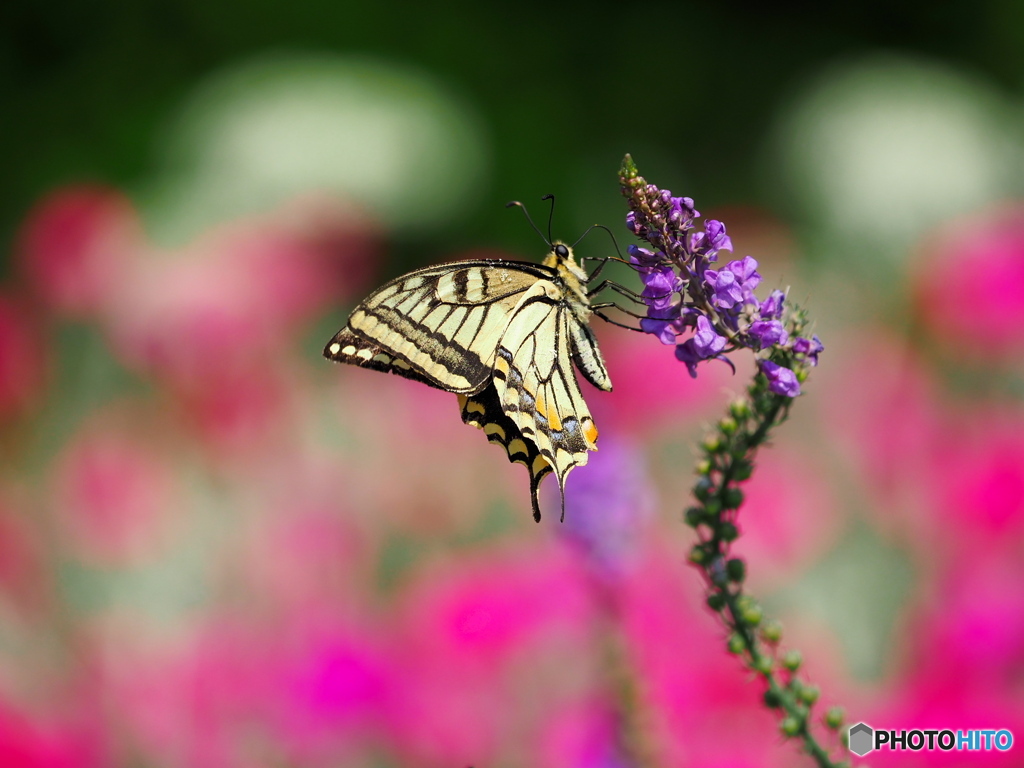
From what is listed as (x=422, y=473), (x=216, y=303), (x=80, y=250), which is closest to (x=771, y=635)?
(x=422, y=473)

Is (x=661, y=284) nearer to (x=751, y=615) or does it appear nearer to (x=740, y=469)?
(x=740, y=469)

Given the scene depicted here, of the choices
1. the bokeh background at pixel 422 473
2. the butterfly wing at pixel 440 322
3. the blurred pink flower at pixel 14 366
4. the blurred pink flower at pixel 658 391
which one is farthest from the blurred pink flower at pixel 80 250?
the butterfly wing at pixel 440 322

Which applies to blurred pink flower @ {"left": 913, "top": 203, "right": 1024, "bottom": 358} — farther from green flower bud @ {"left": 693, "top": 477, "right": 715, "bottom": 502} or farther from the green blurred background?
the green blurred background

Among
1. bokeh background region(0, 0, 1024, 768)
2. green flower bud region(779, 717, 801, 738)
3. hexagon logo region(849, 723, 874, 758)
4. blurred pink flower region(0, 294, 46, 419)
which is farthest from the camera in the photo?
blurred pink flower region(0, 294, 46, 419)

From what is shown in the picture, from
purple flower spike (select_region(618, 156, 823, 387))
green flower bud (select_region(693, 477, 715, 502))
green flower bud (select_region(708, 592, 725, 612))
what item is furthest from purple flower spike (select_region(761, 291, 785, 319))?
green flower bud (select_region(708, 592, 725, 612))

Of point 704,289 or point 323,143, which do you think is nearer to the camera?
point 704,289

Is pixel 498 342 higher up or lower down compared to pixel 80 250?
lower down

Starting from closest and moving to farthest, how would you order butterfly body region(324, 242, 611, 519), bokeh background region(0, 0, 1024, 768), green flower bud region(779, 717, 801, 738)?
1. green flower bud region(779, 717, 801, 738)
2. butterfly body region(324, 242, 611, 519)
3. bokeh background region(0, 0, 1024, 768)
